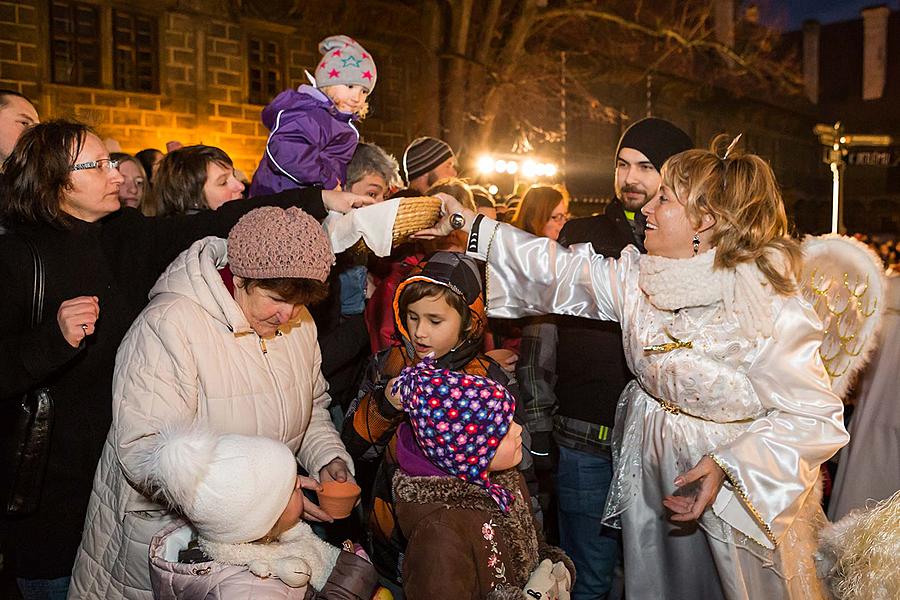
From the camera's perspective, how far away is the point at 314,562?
2.49 metres

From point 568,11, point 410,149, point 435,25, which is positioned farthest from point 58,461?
point 568,11

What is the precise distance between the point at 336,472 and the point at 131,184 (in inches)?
130

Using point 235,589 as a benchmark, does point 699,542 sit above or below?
below

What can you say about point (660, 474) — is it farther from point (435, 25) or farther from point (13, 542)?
point (435, 25)

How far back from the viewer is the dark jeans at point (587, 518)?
3729 mm

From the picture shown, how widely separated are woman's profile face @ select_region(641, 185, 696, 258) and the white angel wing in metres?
0.65

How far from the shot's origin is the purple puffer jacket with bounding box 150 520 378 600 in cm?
221

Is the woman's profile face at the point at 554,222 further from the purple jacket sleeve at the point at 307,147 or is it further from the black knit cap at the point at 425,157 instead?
the purple jacket sleeve at the point at 307,147

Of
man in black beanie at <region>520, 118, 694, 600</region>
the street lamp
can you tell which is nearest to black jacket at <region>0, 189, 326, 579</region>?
man in black beanie at <region>520, 118, 694, 600</region>

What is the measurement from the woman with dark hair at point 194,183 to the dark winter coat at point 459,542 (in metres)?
1.93

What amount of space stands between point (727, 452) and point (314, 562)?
1.42 metres

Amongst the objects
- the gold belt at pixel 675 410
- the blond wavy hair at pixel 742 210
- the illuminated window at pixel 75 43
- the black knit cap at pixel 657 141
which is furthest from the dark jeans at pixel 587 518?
the illuminated window at pixel 75 43

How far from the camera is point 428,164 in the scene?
5621 millimetres

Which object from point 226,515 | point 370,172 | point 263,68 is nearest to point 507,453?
point 226,515
